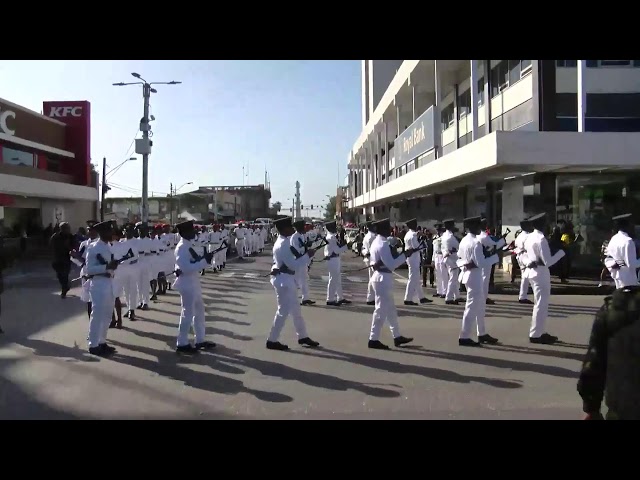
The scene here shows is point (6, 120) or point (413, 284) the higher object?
point (6, 120)

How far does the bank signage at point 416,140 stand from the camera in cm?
2236

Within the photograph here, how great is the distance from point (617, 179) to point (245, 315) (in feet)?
41.2

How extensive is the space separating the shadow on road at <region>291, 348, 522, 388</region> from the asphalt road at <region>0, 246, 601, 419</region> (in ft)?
0.07

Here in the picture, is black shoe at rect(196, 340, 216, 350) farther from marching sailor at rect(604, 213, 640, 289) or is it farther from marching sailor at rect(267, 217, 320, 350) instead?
marching sailor at rect(604, 213, 640, 289)

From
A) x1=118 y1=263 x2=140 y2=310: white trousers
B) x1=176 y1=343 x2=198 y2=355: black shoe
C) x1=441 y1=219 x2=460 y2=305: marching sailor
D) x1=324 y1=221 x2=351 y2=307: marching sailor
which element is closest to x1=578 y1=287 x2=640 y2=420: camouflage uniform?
x1=176 y1=343 x2=198 y2=355: black shoe

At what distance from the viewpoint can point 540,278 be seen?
8992mm

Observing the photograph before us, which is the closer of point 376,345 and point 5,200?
point 376,345

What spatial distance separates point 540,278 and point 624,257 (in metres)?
1.61

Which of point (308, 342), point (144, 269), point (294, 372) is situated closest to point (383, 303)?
point (308, 342)

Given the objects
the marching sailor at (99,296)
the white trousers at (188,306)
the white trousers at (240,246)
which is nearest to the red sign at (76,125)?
the white trousers at (240,246)

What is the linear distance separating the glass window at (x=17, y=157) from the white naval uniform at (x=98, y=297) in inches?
993

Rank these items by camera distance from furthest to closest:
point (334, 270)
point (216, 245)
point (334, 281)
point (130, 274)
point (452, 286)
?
point (216, 245)
point (334, 281)
point (334, 270)
point (452, 286)
point (130, 274)

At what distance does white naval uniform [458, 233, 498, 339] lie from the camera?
28.9 feet

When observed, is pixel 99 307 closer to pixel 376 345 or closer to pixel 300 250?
pixel 300 250
